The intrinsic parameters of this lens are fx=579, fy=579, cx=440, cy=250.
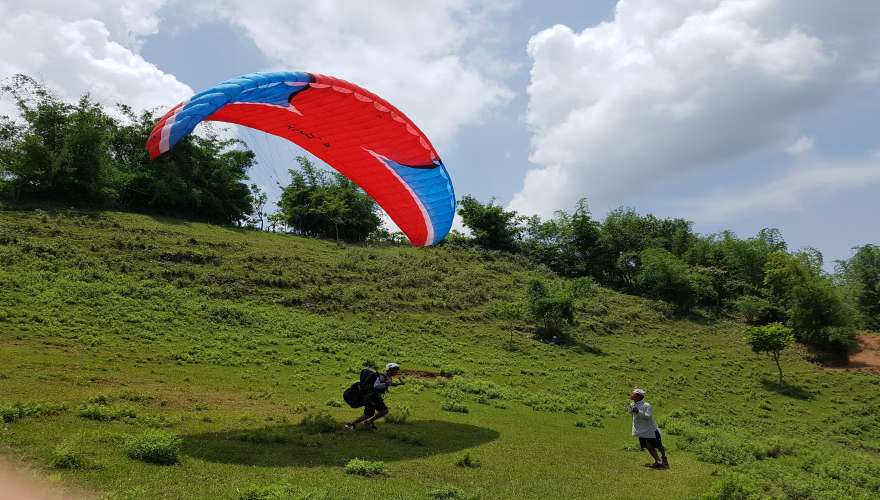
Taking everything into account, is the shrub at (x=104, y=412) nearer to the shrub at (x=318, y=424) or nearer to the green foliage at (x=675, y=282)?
the shrub at (x=318, y=424)

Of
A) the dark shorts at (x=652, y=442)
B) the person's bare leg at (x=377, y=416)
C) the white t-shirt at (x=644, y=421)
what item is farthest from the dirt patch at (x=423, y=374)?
the white t-shirt at (x=644, y=421)

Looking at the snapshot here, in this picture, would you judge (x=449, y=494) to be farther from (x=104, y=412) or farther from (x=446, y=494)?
(x=104, y=412)

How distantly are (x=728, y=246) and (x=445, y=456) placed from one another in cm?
5973

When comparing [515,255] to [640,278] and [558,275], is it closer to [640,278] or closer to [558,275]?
[558,275]

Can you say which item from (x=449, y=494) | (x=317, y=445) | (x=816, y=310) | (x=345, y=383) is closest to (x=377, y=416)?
(x=317, y=445)

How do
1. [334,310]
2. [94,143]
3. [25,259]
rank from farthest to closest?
1. [94,143]
2. [334,310]
3. [25,259]

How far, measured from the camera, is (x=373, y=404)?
10.9 meters

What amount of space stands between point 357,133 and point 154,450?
7791mm

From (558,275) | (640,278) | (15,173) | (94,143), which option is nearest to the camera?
(15,173)

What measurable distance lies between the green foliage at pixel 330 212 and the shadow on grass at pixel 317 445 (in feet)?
167

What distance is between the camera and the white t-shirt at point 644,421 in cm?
A: 1023

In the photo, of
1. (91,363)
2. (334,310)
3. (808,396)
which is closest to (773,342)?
(808,396)

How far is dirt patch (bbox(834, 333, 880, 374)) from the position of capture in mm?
37250

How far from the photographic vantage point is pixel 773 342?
3422 centimetres
